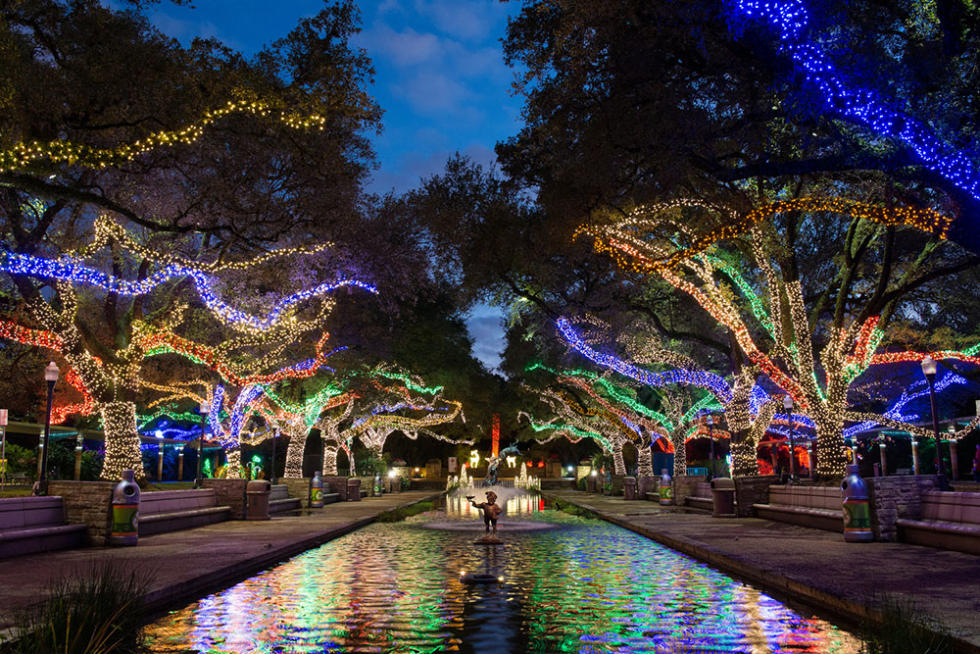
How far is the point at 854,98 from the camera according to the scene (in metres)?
11.5

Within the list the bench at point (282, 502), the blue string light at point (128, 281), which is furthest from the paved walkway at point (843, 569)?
the bench at point (282, 502)

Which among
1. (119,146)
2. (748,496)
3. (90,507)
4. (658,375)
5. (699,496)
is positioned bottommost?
(699,496)

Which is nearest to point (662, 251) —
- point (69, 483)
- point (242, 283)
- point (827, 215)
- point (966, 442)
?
point (827, 215)

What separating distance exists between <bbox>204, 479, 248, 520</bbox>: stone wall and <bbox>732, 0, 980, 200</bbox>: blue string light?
745 inches

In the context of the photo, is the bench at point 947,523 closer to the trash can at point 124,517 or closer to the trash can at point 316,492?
the trash can at point 124,517

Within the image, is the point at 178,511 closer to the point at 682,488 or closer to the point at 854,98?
the point at 854,98

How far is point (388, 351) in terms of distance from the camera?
107ft

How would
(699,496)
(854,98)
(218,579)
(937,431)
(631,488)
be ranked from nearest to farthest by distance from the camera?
(218,579), (854,98), (937,431), (699,496), (631,488)

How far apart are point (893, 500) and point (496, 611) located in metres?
9.98

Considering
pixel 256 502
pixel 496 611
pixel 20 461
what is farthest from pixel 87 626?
pixel 20 461

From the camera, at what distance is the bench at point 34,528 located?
515 inches

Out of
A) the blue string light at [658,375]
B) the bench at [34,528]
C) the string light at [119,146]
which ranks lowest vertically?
the bench at [34,528]

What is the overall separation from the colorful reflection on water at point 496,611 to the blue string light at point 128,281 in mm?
7652

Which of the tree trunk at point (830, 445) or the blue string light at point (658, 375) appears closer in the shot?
the tree trunk at point (830, 445)
